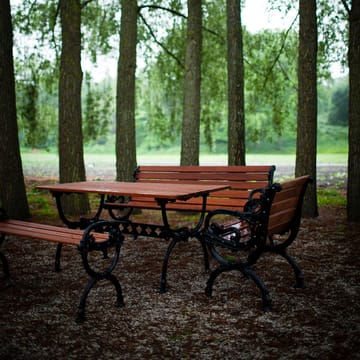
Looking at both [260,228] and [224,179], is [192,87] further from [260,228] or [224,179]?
[260,228]

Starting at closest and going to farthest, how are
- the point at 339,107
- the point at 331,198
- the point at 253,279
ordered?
the point at 253,279 < the point at 331,198 < the point at 339,107

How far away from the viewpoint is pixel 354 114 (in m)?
6.89

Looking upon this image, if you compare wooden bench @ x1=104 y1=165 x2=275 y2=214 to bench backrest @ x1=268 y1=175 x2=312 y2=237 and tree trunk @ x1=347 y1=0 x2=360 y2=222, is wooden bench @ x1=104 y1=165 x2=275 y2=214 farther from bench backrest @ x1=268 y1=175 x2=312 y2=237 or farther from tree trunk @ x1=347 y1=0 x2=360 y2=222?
tree trunk @ x1=347 y1=0 x2=360 y2=222

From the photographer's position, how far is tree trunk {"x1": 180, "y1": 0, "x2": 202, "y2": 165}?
7.95m

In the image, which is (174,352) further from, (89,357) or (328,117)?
(328,117)

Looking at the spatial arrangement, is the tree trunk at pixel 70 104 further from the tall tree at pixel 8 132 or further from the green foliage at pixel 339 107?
the green foliage at pixel 339 107

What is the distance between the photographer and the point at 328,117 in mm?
49375

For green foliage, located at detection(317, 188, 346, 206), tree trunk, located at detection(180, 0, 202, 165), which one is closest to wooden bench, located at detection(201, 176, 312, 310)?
tree trunk, located at detection(180, 0, 202, 165)

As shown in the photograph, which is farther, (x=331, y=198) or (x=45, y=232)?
(x=331, y=198)

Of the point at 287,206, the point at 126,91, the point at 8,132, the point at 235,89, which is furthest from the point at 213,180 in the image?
the point at 8,132

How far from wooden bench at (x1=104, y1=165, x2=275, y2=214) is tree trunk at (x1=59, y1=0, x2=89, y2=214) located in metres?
2.16

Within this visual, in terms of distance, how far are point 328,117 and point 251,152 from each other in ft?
31.6

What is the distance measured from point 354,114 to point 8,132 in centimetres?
543

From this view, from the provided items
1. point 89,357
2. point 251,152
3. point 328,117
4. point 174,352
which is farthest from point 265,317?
point 328,117
